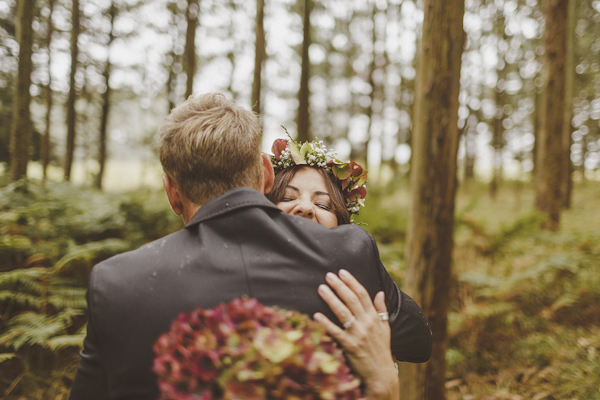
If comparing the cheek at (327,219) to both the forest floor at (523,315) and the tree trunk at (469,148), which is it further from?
the tree trunk at (469,148)

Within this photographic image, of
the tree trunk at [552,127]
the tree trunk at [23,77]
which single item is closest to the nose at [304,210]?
the tree trunk at [23,77]

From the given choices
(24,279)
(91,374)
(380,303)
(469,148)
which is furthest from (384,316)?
(469,148)

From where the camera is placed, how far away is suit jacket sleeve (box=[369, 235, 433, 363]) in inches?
68.6

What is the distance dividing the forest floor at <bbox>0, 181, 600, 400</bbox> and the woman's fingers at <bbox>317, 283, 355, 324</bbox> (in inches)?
133

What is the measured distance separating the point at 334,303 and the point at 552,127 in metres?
9.93

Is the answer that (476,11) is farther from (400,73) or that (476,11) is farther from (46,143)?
(46,143)

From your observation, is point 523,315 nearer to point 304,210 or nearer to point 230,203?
point 304,210

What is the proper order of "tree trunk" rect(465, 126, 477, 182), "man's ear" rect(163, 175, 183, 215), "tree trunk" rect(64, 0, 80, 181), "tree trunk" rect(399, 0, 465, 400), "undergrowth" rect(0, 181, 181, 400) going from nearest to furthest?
"man's ear" rect(163, 175, 183, 215)
"tree trunk" rect(399, 0, 465, 400)
"undergrowth" rect(0, 181, 181, 400)
"tree trunk" rect(64, 0, 80, 181)
"tree trunk" rect(465, 126, 477, 182)

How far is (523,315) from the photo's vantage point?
530 cm

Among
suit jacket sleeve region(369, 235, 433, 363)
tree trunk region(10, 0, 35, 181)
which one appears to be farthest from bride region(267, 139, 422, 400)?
tree trunk region(10, 0, 35, 181)

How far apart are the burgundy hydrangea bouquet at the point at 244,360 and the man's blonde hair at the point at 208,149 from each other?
60cm

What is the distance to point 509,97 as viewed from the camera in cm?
2288

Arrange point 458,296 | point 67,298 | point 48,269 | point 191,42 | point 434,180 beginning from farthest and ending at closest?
point 191,42, point 458,296, point 48,269, point 67,298, point 434,180

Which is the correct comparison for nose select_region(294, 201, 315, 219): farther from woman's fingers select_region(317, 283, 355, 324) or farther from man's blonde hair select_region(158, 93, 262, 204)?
woman's fingers select_region(317, 283, 355, 324)
